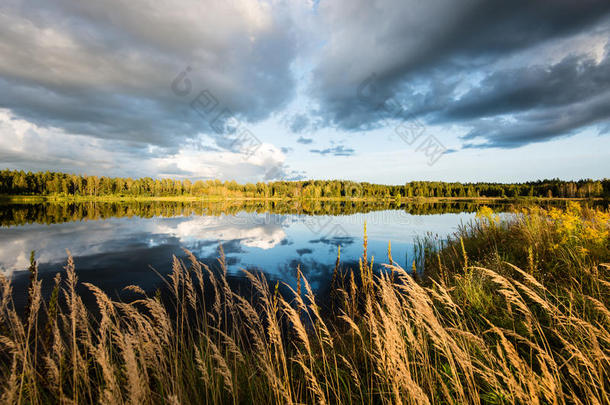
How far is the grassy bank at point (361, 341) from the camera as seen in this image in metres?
2.62

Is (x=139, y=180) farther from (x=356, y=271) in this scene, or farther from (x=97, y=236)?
(x=356, y=271)

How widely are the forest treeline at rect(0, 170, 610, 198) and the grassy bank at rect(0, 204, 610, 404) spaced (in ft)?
420

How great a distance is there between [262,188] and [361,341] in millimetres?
174244

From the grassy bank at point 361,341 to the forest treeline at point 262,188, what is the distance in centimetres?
12814

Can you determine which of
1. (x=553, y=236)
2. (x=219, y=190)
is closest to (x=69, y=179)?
(x=219, y=190)

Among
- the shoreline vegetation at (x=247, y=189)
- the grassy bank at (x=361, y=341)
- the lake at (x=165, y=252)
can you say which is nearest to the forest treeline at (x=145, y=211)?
the lake at (x=165, y=252)

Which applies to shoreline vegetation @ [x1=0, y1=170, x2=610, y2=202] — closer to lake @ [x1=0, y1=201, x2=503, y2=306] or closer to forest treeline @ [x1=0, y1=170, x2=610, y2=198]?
forest treeline @ [x1=0, y1=170, x2=610, y2=198]

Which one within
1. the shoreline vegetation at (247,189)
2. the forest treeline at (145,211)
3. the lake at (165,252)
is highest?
the shoreline vegetation at (247,189)

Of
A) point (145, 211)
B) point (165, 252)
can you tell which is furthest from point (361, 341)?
point (145, 211)

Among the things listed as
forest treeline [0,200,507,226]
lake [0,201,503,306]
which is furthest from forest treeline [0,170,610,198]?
lake [0,201,503,306]

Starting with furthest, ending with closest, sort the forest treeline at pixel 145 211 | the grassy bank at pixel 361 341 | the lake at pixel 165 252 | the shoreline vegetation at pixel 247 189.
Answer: the shoreline vegetation at pixel 247 189 → the forest treeline at pixel 145 211 → the lake at pixel 165 252 → the grassy bank at pixel 361 341

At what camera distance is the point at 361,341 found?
5676mm

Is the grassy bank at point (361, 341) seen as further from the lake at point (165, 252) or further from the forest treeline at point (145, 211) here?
the forest treeline at point (145, 211)

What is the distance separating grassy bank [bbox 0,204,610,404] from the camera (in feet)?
8.61
